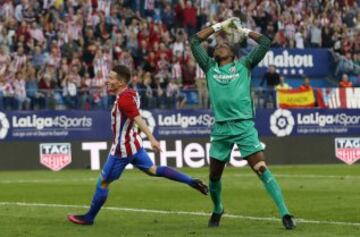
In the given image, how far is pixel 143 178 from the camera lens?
2700cm

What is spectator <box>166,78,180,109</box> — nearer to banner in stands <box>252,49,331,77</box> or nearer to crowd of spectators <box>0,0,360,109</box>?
crowd of spectators <box>0,0,360,109</box>

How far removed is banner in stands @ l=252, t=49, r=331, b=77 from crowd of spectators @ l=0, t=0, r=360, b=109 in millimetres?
614

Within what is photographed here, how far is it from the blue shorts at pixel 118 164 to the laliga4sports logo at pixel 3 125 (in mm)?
16527

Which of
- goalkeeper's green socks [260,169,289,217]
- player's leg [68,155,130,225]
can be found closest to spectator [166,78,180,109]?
player's leg [68,155,130,225]

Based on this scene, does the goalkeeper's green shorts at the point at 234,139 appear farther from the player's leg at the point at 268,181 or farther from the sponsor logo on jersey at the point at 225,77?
the sponsor logo on jersey at the point at 225,77

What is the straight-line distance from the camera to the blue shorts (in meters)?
15.1

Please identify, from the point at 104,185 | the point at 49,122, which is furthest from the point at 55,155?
the point at 104,185

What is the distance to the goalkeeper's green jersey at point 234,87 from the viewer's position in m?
14.4

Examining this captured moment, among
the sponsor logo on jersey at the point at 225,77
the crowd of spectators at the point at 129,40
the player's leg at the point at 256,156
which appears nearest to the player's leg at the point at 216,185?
the player's leg at the point at 256,156

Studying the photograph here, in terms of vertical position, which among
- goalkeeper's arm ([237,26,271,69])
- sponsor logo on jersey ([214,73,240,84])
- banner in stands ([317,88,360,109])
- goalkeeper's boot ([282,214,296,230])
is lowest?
goalkeeper's boot ([282,214,296,230])

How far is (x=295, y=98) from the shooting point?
3569 cm

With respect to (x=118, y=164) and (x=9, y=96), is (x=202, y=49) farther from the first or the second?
(x=9, y=96)

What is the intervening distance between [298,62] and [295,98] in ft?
20.2

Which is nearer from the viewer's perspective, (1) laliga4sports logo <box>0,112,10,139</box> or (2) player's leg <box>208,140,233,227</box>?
(2) player's leg <box>208,140,233,227</box>
